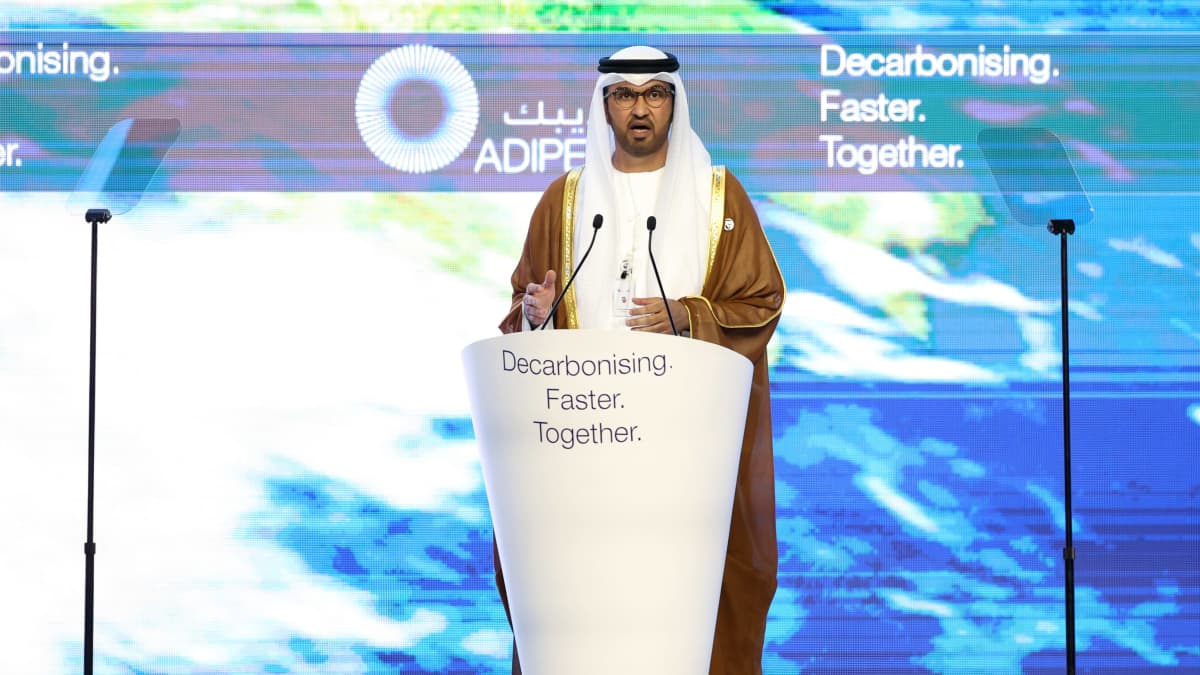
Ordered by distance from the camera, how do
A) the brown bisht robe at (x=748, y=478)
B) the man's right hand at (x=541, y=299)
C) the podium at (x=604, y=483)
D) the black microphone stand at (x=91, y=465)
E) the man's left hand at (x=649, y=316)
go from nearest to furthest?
A: the podium at (x=604, y=483) → the man's left hand at (x=649, y=316) → the man's right hand at (x=541, y=299) → the brown bisht robe at (x=748, y=478) → the black microphone stand at (x=91, y=465)

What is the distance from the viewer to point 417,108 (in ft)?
16.9

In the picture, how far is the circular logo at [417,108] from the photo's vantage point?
5.13 meters

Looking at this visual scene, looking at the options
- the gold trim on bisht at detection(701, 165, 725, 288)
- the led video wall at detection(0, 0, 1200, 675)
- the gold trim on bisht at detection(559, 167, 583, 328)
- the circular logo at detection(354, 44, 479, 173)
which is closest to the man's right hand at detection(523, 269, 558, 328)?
the gold trim on bisht at detection(559, 167, 583, 328)

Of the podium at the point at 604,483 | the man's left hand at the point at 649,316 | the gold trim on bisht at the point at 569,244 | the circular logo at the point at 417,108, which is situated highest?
the circular logo at the point at 417,108

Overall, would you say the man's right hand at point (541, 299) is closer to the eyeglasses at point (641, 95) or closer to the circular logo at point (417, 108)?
the eyeglasses at point (641, 95)

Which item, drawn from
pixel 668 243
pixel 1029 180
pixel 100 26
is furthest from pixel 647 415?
pixel 100 26

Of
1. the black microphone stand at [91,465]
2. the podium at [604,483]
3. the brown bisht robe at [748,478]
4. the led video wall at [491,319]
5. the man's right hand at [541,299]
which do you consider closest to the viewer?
the podium at [604,483]

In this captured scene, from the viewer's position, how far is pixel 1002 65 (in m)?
5.15

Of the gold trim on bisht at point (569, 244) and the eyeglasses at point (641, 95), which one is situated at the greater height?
the eyeglasses at point (641, 95)

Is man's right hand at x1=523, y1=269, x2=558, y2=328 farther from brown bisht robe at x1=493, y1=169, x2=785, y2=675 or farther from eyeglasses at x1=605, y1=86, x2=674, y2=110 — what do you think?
eyeglasses at x1=605, y1=86, x2=674, y2=110

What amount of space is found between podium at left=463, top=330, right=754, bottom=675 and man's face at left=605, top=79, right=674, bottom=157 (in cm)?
99

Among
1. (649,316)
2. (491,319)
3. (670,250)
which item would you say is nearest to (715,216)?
(670,250)

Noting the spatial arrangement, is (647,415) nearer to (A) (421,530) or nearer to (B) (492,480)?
(B) (492,480)

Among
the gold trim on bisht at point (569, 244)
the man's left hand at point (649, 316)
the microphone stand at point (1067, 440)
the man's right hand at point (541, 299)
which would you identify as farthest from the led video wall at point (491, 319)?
the man's left hand at point (649, 316)
